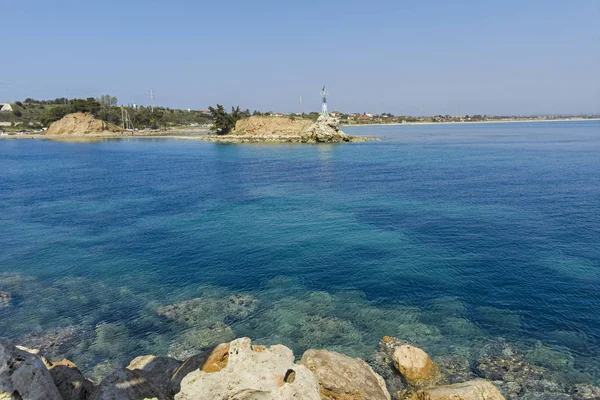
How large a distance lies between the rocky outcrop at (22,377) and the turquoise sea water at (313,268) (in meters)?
9.60

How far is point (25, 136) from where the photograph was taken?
18925cm

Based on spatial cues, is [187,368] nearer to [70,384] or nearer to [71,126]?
[70,384]

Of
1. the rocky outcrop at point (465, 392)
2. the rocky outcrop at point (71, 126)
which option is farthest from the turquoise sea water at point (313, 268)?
the rocky outcrop at point (71, 126)

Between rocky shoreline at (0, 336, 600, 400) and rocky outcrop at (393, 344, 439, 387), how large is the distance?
39 millimetres

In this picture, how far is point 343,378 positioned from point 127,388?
6.86 meters

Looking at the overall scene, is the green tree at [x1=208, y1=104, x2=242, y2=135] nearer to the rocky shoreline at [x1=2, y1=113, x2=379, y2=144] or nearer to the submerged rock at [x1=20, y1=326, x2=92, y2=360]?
the rocky shoreline at [x1=2, y1=113, x2=379, y2=144]

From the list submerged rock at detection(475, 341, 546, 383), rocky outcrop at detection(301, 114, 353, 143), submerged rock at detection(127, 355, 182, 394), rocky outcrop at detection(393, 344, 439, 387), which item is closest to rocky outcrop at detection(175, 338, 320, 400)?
submerged rock at detection(127, 355, 182, 394)

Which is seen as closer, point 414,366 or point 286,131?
point 414,366

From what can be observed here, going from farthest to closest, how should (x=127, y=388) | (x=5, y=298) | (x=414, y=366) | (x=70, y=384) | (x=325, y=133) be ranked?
(x=325, y=133) < (x=5, y=298) < (x=414, y=366) < (x=70, y=384) < (x=127, y=388)

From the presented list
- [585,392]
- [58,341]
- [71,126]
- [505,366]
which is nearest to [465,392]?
[505,366]

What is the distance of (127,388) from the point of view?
1126 cm

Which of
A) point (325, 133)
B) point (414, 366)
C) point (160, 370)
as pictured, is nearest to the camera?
point (160, 370)

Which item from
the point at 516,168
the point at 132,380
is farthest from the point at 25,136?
the point at 132,380

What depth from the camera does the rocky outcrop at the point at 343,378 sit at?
1323 centimetres
